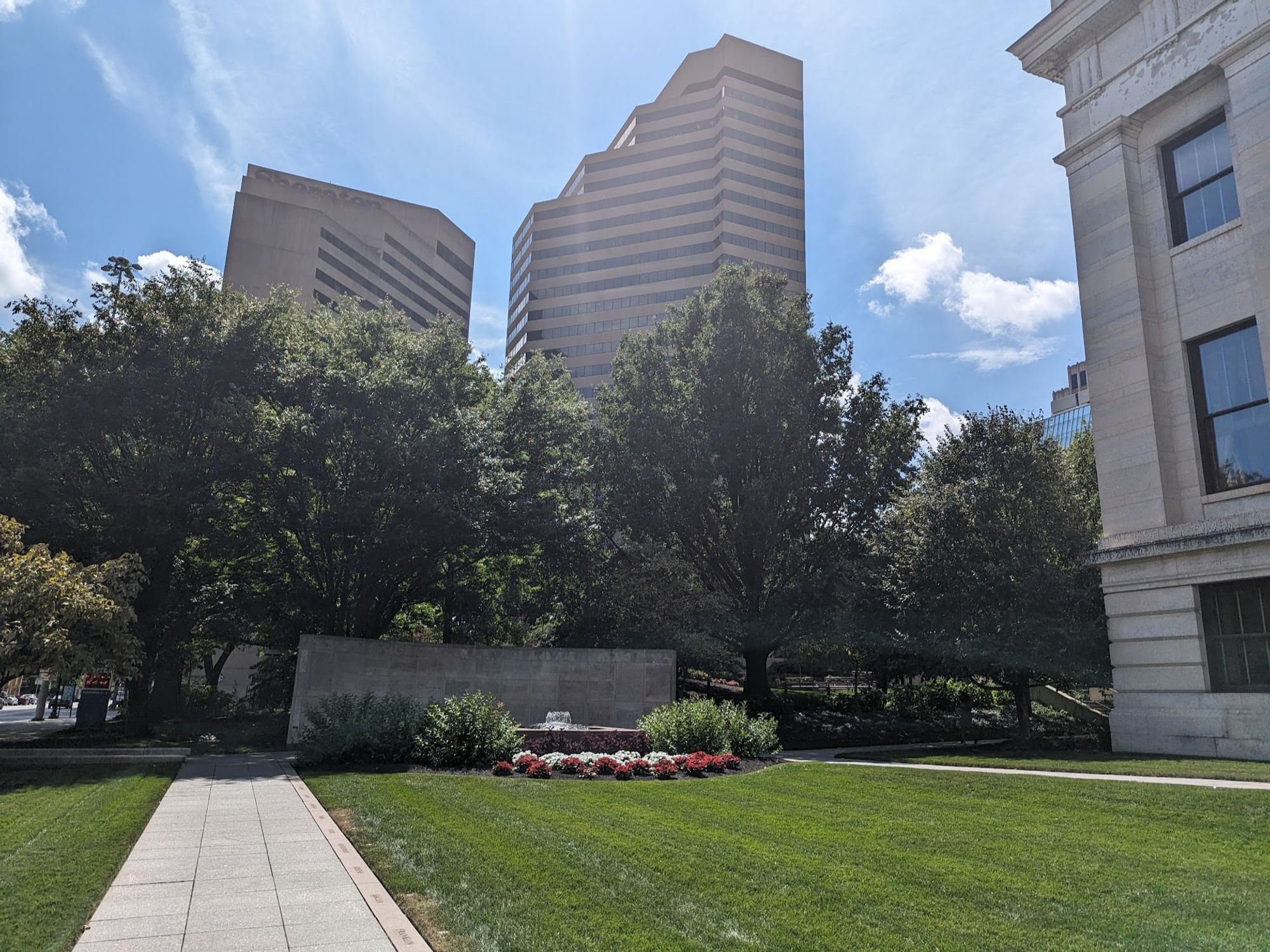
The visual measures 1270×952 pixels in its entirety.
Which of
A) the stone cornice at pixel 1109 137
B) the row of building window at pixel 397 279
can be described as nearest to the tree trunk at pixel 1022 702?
the stone cornice at pixel 1109 137

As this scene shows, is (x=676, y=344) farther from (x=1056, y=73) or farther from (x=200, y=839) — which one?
(x=200, y=839)

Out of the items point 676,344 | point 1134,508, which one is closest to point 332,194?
point 676,344

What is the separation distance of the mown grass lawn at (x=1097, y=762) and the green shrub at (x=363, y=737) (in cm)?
1083

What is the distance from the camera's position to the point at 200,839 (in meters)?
9.88

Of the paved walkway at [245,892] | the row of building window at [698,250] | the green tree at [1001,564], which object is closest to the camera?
the paved walkway at [245,892]

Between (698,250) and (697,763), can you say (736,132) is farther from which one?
(697,763)

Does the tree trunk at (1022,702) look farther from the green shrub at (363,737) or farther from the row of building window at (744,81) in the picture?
the row of building window at (744,81)

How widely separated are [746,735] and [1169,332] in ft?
46.1

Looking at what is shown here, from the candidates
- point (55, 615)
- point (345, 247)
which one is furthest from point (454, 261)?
point (55, 615)

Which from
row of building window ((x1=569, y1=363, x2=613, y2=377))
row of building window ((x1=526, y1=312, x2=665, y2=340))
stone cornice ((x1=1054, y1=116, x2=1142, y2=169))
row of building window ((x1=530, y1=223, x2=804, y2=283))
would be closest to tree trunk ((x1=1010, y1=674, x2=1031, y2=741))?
stone cornice ((x1=1054, y1=116, x2=1142, y2=169))

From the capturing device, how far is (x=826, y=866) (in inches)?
327

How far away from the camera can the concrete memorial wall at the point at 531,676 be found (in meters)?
24.9

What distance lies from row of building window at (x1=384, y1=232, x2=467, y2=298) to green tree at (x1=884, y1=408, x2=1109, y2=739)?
347 feet

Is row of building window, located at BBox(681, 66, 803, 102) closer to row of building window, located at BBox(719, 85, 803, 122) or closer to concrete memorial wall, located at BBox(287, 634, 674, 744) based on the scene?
row of building window, located at BBox(719, 85, 803, 122)
